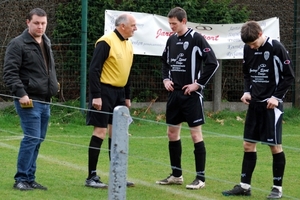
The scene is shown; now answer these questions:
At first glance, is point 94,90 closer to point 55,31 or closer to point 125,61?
point 125,61

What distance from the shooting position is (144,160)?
33.3 ft

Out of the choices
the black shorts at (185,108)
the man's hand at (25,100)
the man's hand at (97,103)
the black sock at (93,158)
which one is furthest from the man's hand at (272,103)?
the man's hand at (25,100)

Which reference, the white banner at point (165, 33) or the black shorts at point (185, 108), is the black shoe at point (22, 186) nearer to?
the black shorts at point (185, 108)

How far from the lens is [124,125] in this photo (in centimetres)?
519

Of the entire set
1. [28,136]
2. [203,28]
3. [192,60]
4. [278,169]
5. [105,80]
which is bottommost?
[278,169]

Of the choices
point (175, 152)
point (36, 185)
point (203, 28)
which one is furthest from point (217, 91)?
point (36, 185)

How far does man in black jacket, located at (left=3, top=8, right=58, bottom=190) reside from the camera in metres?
7.72

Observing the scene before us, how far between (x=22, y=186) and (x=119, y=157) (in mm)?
2818

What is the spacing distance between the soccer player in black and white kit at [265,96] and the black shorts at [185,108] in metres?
0.69

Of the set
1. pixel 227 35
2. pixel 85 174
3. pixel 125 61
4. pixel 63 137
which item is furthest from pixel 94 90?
pixel 227 35

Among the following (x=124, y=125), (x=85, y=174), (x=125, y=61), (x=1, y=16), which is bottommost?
(x=85, y=174)

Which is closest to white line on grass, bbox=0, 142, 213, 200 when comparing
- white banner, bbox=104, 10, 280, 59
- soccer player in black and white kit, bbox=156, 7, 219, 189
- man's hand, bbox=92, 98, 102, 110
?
soccer player in black and white kit, bbox=156, 7, 219, 189

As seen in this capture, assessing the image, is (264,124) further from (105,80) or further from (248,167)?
(105,80)

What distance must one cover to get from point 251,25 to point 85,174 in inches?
112
